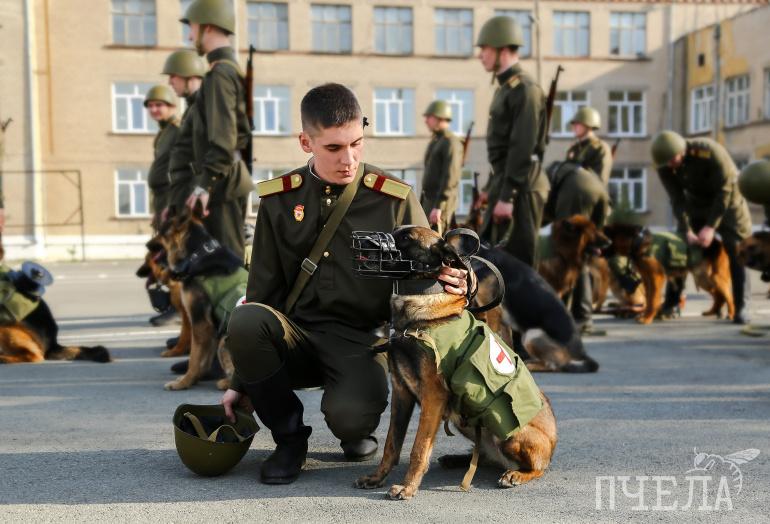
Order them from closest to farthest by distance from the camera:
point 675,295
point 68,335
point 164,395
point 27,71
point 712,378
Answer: point 164,395 → point 712,378 → point 68,335 → point 675,295 → point 27,71

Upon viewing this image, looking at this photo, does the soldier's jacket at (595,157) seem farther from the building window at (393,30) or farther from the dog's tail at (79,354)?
the building window at (393,30)

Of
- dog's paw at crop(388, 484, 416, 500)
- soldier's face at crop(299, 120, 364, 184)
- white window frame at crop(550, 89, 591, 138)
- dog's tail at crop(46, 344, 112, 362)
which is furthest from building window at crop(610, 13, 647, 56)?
dog's paw at crop(388, 484, 416, 500)

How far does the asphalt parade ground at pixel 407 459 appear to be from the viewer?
327cm

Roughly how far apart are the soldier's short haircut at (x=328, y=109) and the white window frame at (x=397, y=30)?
29.0 meters

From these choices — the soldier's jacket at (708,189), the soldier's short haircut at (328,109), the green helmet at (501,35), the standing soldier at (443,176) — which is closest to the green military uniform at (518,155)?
the green helmet at (501,35)

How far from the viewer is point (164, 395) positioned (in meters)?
5.54

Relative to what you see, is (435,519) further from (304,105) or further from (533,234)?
(533,234)

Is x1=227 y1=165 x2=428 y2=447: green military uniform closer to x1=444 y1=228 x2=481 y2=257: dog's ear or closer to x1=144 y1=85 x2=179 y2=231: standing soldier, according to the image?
x1=444 y1=228 x2=481 y2=257: dog's ear

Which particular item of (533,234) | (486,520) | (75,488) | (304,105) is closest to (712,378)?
(533,234)

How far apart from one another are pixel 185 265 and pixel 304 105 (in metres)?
2.49

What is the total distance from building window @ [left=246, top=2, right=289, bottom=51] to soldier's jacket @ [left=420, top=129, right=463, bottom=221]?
72.9 feet

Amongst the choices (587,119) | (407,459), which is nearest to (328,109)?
(407,459)

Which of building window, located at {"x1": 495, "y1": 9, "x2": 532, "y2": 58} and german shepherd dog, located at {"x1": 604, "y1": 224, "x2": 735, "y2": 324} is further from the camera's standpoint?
building window, located at {"x1": 495, "y1": 9, "x2": 532, "y2": 58}

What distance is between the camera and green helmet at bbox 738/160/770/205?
7.55 m
